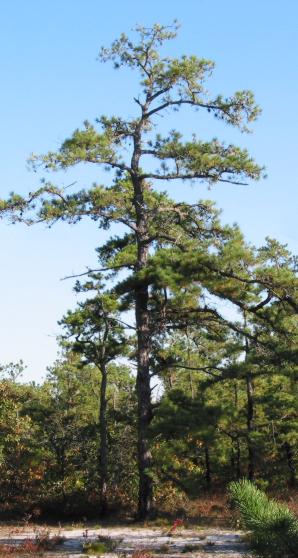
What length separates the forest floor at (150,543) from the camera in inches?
Answer: 432

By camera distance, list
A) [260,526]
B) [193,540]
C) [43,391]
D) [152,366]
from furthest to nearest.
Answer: [43,391] → [152,366] → [193,540] → [260,526]

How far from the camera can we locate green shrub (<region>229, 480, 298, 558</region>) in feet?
10.2

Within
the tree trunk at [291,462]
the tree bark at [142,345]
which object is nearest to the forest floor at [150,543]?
the tree bark at [142,345]

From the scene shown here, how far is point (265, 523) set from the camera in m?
3.13

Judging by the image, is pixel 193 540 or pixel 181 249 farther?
pixel 181 249

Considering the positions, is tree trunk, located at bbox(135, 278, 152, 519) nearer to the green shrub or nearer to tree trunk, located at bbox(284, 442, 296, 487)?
tree trunk, located at bbox(284, 442, 296, 487)

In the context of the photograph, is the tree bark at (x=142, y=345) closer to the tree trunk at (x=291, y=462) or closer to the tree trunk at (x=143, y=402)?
the tree trunk at (x=143, y=402)

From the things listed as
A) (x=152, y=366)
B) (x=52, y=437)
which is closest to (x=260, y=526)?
(x=152, y=366)

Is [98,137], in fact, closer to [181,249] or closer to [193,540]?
[181,249]

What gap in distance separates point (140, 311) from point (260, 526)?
1595cm

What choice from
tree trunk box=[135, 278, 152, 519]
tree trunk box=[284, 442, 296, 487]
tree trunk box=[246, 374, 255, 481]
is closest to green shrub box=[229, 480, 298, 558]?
tree trunk box=[135, 278, 152, 519]

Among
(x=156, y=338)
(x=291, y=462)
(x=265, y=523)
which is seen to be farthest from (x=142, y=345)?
(x=265, y=523)

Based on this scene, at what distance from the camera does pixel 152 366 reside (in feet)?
66.8

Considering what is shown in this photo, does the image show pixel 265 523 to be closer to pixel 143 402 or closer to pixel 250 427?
pixel 143 402
